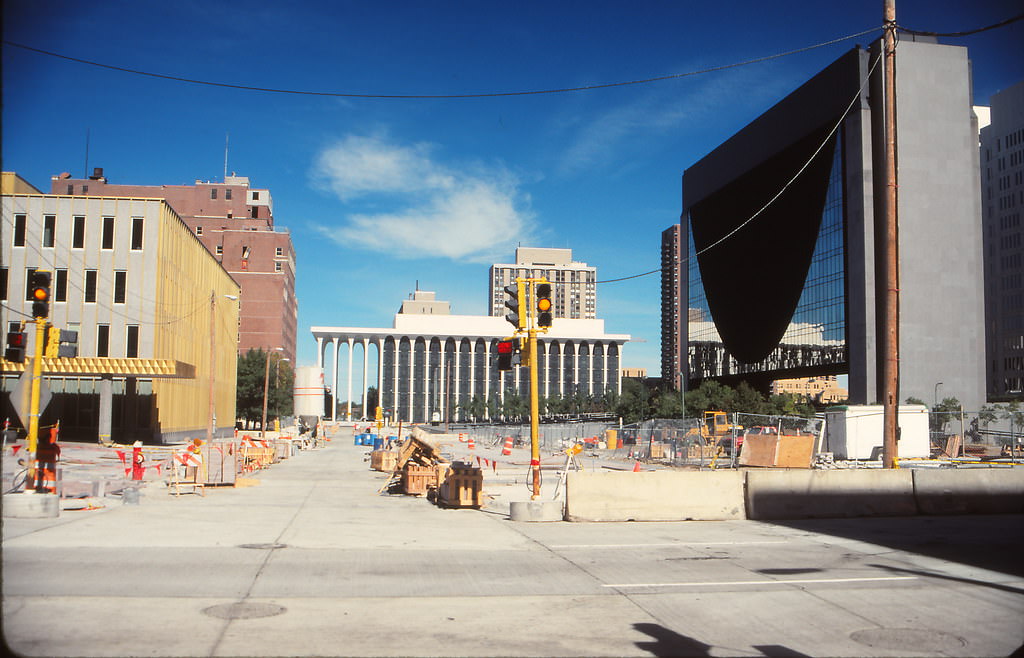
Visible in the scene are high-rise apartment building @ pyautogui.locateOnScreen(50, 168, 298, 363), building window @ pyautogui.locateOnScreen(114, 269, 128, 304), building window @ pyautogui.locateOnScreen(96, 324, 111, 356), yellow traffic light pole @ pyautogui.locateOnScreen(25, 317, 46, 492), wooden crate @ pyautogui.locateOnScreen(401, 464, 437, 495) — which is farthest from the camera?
high-rise apartment building @ pyautogui.locateOnScreen(50, 168, 298, 363)

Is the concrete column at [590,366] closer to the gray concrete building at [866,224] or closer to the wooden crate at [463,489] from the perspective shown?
the gray concrete building at [866,224]

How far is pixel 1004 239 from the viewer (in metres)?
132

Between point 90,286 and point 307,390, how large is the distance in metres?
27.2

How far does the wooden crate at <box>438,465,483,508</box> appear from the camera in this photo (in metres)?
21.5

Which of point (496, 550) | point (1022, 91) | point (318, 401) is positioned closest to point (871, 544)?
point (496, 550)

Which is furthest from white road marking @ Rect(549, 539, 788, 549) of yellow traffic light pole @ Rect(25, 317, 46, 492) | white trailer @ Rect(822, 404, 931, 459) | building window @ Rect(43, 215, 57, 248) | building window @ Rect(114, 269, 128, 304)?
building window @ Rect(43, 215, 57, 248)

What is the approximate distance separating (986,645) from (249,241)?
419 ft

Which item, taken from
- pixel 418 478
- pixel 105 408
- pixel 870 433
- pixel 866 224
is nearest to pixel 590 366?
pixel 866 224

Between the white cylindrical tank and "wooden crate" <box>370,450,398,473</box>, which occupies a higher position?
the white cylindrical tank

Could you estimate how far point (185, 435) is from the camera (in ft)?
221

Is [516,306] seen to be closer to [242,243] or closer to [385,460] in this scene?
[385,460]

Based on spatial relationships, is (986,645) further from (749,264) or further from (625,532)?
(749,264)

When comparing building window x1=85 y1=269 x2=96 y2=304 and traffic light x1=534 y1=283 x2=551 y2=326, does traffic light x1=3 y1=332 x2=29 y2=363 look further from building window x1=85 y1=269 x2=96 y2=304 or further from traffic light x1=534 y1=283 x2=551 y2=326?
building window x1=85 y1=269 x2=96 y2=304

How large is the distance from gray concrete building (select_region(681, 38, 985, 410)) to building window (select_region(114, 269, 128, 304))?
5823 centimetres
